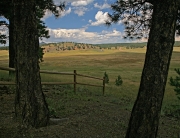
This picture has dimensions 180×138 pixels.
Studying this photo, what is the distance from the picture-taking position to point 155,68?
404cm

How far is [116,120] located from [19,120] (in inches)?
137

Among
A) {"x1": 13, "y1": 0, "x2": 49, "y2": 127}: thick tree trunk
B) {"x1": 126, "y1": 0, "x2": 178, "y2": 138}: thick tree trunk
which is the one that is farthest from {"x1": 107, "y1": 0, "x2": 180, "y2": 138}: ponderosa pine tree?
{"x1": 13, "y1": 0, "x2": 49, "y2": 127}: thick tree trunk

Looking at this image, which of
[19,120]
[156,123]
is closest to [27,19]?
[19,120]

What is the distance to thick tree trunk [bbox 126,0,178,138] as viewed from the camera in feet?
13.1

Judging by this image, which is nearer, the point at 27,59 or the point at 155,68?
the point at 155,68

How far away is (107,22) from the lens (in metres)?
8.72

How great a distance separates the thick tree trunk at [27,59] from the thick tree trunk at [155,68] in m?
2.31

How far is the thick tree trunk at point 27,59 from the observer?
4.97 m

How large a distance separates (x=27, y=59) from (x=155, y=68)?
8.95ft

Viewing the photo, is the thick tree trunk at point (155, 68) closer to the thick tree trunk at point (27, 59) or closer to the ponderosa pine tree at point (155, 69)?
the ponderosa pine tree at point (155, 69)

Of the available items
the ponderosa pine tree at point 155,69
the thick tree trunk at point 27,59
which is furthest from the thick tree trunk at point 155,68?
the thick tree trunk at point 27,59

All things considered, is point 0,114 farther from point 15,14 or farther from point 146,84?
point 146,84

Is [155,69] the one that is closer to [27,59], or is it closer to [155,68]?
[155,68]

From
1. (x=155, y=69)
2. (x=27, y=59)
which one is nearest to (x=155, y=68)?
(x=155, y=69)
